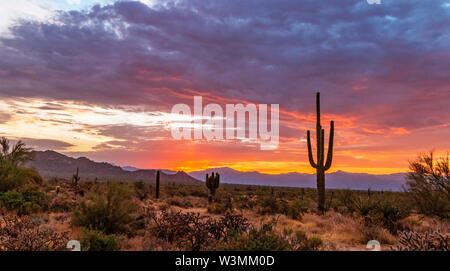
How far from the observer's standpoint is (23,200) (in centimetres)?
1830

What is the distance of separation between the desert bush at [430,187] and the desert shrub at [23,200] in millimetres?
20517

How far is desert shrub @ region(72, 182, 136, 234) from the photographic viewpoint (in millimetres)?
12211

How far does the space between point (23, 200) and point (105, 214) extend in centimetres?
907

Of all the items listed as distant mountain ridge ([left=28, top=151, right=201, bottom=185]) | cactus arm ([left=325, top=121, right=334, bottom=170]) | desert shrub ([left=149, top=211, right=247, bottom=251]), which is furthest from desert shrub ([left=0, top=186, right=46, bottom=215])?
distant mountain ridge ([left=28, top=151, right=201, bottom=185])

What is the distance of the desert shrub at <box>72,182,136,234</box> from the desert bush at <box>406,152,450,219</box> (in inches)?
550

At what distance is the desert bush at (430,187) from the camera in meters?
15.2

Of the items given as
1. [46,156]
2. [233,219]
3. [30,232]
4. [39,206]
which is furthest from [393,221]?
[46,156]

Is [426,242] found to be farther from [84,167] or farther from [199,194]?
[84,167]

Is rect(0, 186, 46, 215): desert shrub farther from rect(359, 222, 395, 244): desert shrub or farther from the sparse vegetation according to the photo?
rect(359, 222, 395, 244): desert shrub

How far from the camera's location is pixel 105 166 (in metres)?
183

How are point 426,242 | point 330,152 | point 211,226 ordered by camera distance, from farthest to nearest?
point 330,152 → point 211,226 → point 426,242

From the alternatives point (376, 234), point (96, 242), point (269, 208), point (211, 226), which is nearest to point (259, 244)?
point (211, 226)
